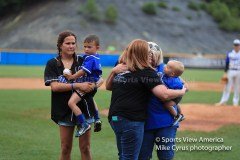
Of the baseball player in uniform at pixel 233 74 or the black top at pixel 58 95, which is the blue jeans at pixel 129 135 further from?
the baseball player in uniform at pixel 233 74

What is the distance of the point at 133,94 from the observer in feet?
19.7

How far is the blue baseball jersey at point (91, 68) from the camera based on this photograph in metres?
6.91

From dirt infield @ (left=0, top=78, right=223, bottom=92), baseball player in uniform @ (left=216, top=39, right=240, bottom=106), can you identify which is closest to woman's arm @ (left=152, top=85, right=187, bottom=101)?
baseball player in uniform @ (left=216, top=39, right=240, bottom=106)

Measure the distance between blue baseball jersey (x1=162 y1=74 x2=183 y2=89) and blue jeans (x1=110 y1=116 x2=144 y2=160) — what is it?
657 millimetres

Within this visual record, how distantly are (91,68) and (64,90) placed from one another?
1.55 feet

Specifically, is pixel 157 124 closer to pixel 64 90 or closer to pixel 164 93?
pixel 164 93

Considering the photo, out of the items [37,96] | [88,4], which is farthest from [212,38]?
[37,96]

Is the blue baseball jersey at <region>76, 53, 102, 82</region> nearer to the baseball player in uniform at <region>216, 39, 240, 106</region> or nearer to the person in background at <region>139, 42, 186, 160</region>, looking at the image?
the person in background at <region>139, 42, 186, 160</region>

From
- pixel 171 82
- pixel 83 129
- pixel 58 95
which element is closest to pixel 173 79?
pixel 171 82

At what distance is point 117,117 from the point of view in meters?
6.04

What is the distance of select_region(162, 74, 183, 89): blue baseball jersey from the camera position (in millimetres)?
6383

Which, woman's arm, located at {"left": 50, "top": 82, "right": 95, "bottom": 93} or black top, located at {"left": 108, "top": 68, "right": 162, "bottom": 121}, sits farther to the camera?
woman's arm, located at {"left": 50, "top": 82, "right": 95, "bottom": 93}

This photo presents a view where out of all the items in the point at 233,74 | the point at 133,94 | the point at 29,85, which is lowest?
the point at 29,85

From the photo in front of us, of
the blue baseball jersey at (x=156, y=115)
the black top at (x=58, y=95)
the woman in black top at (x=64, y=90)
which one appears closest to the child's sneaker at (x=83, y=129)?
the woman in black top at (x=64, y=90)
